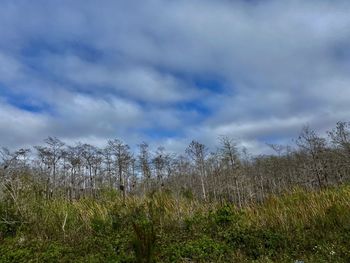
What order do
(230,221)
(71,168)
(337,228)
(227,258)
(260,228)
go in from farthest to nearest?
(71,168) → (230,221) → (260,228) → (337,228) → (227,258)

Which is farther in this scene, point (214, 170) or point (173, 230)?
point (214, 170)

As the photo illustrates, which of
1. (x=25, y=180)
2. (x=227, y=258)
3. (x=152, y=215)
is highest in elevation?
(x=25, y=180)

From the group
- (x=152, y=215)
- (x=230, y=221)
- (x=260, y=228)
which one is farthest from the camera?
(x=152, y=215)

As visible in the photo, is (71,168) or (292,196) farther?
(71,168)

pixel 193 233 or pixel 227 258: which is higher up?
pixel 193 233

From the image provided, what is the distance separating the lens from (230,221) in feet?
31.3

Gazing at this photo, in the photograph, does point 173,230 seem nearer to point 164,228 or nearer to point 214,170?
point 164,228

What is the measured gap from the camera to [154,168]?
4844 centimetres

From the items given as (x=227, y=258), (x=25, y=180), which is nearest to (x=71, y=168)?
(x=25, y=180)

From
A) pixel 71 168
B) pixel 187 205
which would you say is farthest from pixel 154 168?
pixel 187 205

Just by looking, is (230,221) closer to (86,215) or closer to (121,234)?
(121,234)

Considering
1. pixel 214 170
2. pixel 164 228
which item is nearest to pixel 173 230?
pixel 164 228

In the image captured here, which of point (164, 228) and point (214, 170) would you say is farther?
point (214, 170)

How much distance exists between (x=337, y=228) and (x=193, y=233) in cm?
379
